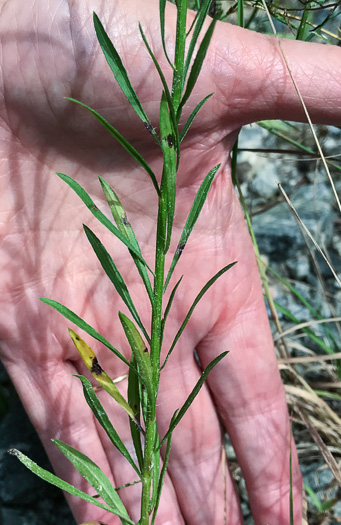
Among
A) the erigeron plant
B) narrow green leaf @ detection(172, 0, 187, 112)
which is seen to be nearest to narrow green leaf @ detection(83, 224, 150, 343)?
the erigeron plant

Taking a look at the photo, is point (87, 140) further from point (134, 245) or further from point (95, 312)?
point (134, 245)

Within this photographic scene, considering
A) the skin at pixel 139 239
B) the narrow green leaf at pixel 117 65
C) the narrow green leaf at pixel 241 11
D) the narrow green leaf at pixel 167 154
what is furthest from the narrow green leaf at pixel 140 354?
the narrow green leaf at pixel 241 11

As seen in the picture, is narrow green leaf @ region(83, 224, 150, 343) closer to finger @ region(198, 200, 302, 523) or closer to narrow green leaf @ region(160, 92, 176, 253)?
narrow green leaf @ region(160, 92, 176, 253)

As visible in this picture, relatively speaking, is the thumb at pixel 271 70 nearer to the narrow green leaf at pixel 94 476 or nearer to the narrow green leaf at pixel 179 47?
the narrow green leaf at pixel 179 47

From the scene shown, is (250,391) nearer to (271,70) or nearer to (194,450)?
(194,450)

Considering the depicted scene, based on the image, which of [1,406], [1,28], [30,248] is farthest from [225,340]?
[1,28]

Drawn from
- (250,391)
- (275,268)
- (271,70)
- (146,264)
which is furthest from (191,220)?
(275,268)
